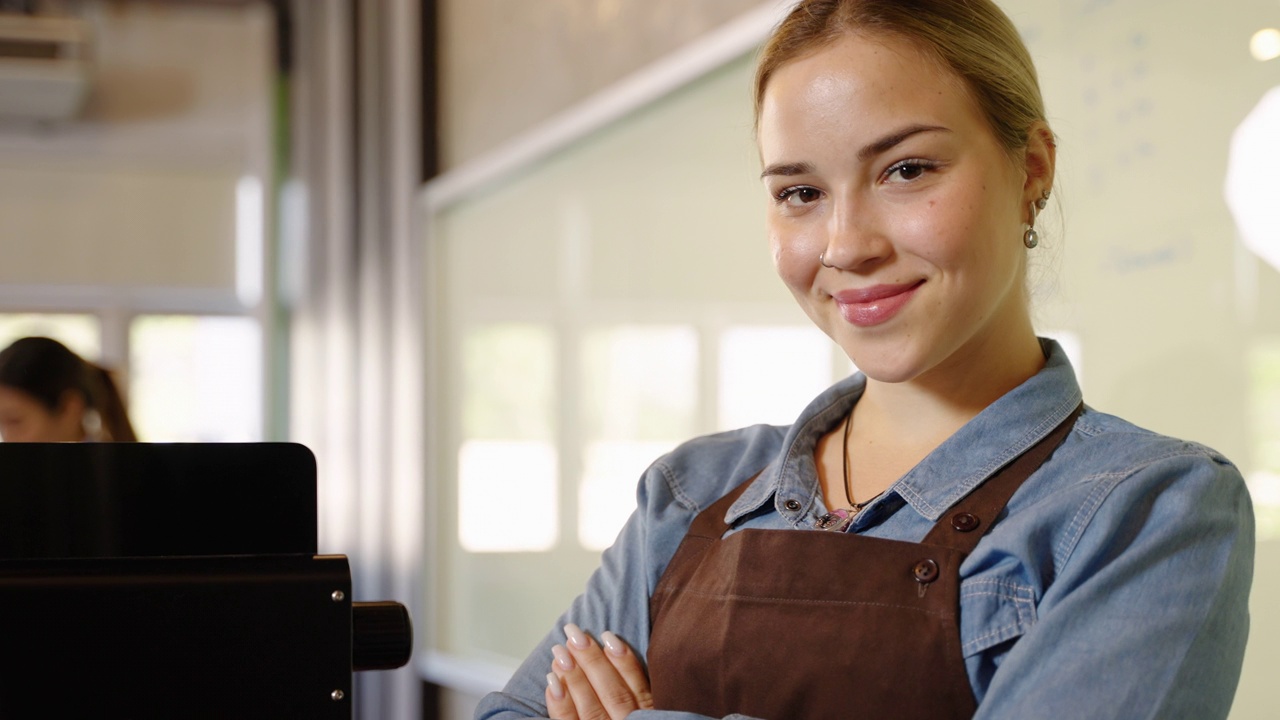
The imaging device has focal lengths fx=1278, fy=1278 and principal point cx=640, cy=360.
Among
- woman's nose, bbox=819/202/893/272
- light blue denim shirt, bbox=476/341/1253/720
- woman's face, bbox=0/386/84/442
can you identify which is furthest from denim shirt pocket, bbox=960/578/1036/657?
woman's face, bbox=0/386/84/442

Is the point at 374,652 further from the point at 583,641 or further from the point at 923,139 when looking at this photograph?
the point at 923,139

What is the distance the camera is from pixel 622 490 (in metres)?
2.76

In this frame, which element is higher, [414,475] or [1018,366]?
[1018,366]

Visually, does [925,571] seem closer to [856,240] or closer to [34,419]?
[856,240]

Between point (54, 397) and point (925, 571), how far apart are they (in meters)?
2.26

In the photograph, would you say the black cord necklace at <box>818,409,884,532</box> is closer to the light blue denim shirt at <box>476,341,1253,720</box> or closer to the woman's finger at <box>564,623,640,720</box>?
the light blue denim shirt at <box>476,341,1253,720</box>

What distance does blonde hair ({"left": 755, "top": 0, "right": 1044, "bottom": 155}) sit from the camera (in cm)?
106

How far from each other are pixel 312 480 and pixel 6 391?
6.59ft

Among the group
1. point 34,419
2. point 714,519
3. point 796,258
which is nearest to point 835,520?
point 714,519

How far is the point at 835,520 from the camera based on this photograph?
1.13 meters

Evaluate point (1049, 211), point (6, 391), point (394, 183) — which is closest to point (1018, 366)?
point (1049, 211)

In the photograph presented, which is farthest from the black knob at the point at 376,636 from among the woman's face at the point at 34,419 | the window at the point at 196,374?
the window at the point at 196,374

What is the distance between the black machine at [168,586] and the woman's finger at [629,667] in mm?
398

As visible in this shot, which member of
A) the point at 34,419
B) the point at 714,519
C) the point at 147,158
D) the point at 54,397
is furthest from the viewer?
the point at 147,158
